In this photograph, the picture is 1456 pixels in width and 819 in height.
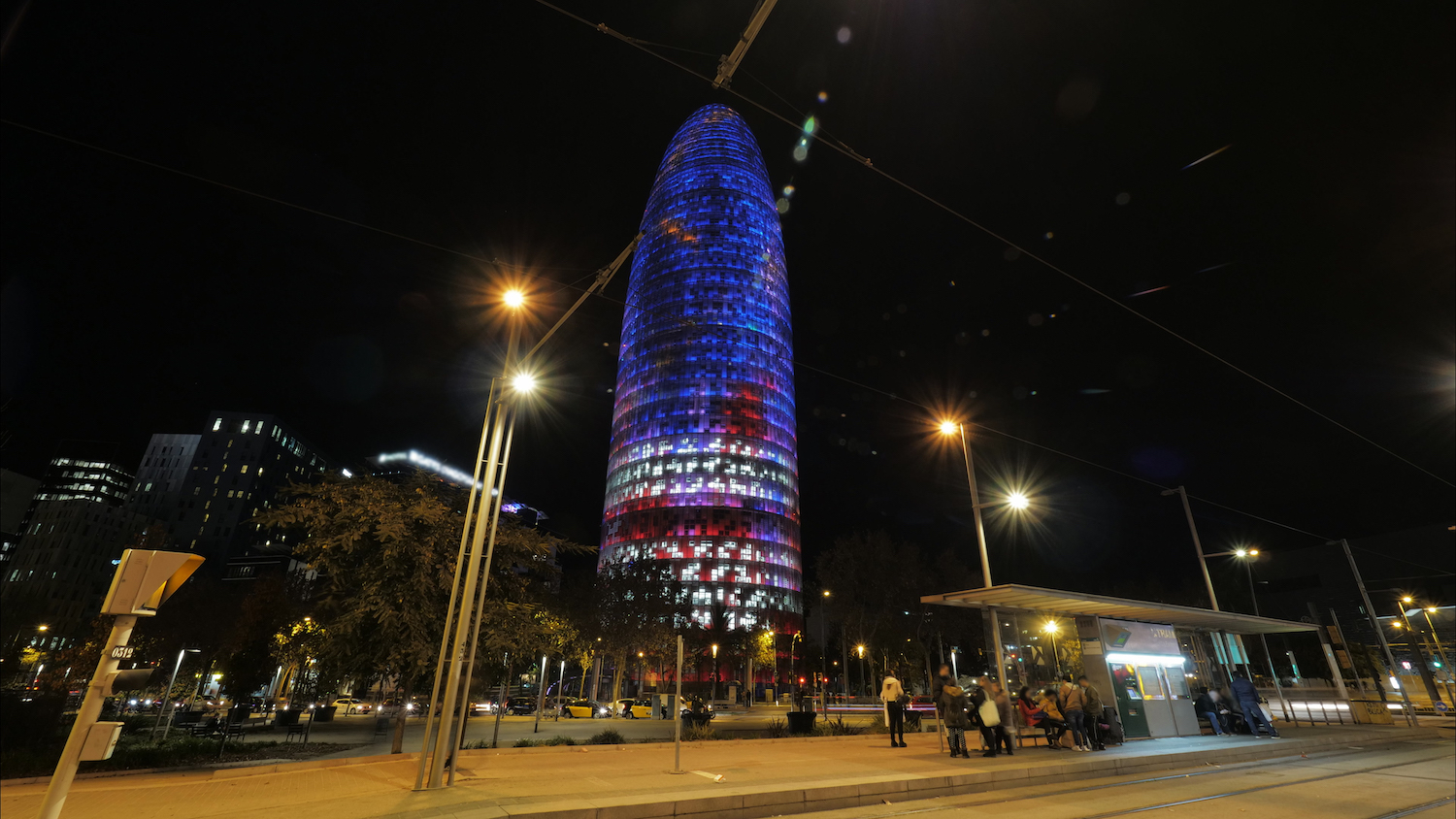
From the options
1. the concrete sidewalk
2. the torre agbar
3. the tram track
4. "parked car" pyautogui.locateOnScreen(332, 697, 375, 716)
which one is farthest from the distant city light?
the tram track

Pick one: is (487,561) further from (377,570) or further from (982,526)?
(982,526)

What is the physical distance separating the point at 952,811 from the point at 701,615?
92.9m

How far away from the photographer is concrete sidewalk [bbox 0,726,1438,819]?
797 cm

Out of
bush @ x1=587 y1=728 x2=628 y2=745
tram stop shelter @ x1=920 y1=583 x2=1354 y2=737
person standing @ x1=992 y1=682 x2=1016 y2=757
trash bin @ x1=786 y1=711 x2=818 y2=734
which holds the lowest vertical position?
bush @ x1=587 y1=728 x2=628 y2=745

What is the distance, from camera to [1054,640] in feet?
59.5

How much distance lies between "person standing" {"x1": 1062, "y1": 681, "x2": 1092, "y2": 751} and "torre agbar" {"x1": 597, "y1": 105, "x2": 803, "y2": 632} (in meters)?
82.4

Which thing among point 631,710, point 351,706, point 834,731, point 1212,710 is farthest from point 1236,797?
point 351,706

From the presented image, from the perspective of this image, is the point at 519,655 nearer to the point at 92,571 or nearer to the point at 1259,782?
the point at 1259,782

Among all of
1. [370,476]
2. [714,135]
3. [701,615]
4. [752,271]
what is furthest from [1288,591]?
[714,135]

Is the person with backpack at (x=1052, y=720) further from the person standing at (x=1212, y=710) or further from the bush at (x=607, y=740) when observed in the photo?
the bush at (x=607, y=740)

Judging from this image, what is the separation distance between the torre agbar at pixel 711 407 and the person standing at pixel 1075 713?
8240cm

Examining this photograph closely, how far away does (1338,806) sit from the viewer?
362 inches

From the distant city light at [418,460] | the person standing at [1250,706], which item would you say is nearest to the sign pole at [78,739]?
the person standing at [1250,706]

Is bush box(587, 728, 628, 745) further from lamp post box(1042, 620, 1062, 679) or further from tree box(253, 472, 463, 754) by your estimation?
lamp post box(1042, 620, 1062, 679)
